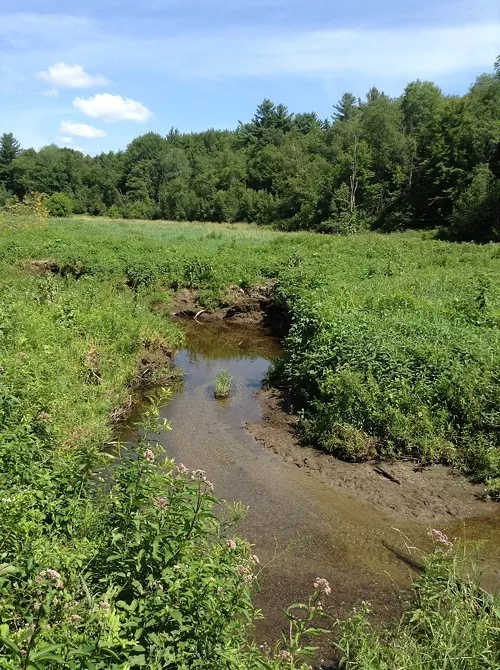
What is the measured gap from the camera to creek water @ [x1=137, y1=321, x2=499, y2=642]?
5.60 m

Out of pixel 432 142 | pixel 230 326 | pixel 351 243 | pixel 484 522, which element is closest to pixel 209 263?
pixel 230 326

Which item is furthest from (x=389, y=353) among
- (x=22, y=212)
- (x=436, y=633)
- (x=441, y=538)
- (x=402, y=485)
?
(x=22, y=212)

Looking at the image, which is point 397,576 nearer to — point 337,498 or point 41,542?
point 337,498

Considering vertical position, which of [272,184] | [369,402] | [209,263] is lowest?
[369,402]

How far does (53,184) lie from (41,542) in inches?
4007

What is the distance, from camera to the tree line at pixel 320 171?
4447 cm

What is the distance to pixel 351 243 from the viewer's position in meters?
26.7

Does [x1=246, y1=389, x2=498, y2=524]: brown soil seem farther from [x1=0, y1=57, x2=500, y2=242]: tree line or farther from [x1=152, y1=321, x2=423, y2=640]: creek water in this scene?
[x1=0, y1=57, x2=500, y2=242]: tree line

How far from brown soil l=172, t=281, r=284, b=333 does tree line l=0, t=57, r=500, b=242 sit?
812 inches

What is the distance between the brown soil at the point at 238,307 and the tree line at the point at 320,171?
67.7 feet

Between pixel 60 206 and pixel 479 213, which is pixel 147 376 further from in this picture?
pixel 60 206

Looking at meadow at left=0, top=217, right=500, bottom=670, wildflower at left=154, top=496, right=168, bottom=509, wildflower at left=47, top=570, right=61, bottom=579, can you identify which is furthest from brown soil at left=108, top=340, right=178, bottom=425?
wildflower at left=47, top=570, right=61, bottom=579

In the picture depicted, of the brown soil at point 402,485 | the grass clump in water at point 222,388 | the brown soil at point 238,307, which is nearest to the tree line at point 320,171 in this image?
the brown soil at point 238,307

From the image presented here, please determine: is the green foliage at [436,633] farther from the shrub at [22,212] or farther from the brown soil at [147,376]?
the shrub at [22,212]
